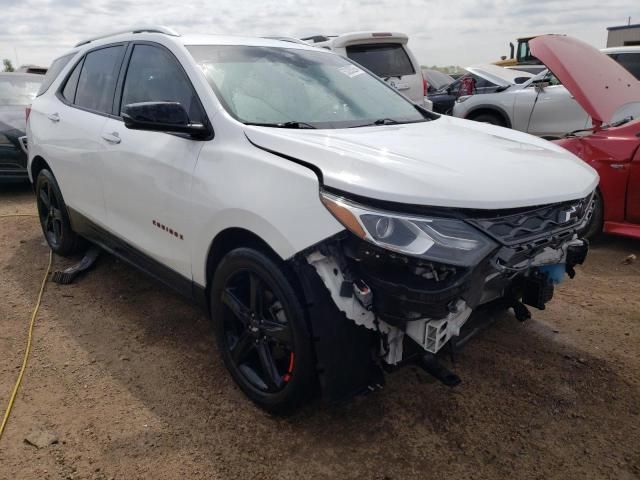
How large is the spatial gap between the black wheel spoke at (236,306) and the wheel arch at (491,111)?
808 cm

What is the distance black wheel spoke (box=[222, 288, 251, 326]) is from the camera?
261cm

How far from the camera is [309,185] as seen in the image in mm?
2203

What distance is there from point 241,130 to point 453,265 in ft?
4.01

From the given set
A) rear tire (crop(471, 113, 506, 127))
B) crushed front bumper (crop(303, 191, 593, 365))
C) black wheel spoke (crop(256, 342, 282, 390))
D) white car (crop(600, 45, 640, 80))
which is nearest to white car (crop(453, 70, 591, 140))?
rear tire (crop(471, 113, 506, 127))

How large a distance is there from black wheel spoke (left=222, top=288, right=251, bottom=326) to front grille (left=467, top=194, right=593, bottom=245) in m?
1.14

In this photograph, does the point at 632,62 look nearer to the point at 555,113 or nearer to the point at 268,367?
the point at 555,113

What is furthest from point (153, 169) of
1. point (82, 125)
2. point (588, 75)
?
point (588, 75)

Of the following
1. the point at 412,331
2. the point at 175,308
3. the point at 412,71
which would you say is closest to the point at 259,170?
the point at 412,331

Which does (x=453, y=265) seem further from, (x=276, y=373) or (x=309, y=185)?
(x=276, y=373)

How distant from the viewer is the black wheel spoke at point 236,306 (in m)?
2.61

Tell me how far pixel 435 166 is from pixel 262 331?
1.08m

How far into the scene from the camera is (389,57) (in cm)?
882

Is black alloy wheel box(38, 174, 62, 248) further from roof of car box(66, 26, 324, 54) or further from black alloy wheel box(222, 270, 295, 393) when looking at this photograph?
black alloy wheel box(222, 270, 295, 393)

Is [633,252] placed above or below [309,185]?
below
